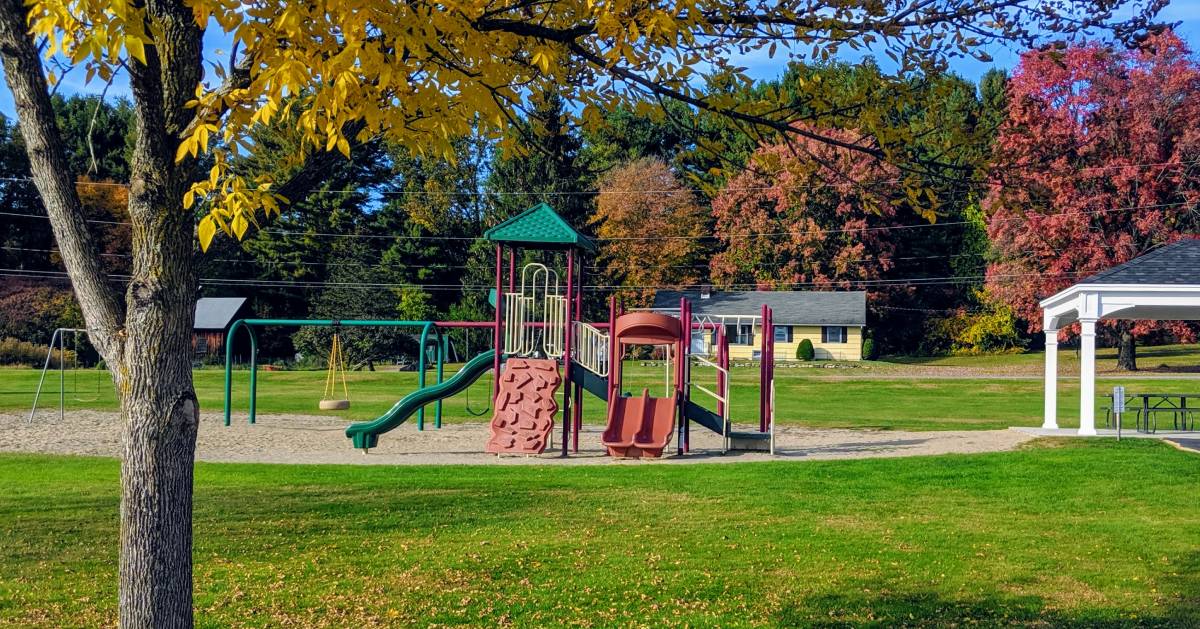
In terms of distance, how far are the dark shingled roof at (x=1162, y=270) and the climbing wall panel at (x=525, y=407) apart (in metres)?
9.51

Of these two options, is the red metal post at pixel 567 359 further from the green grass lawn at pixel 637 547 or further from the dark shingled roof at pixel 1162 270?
the dark shingled roof at pixel 1162 270

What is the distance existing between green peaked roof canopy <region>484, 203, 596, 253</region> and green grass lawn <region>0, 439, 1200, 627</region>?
15.5 ft

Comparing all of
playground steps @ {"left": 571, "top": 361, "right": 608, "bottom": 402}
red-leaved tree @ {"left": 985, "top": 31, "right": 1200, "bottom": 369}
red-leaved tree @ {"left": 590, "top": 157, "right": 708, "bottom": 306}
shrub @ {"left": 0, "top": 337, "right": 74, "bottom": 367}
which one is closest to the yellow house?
red-leaved tree @ {"left": 590, "top": 157, "right": 708, "bottom": 306}

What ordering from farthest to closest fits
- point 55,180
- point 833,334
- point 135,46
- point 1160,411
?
1. point 833,334
2. point 1160,411
3. point 55,180
4. point 135,46

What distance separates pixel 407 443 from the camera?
18234mm

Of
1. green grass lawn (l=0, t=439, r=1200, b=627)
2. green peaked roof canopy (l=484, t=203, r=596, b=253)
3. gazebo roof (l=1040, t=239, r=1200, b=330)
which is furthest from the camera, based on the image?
gazebo roof (l=1040, t=239, r=1200, b=330)

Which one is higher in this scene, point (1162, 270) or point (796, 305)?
point (796, 305)

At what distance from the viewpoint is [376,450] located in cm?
1681

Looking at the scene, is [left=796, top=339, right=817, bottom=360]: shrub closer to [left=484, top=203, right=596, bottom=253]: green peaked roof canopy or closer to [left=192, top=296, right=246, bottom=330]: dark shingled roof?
[left=192, top=296, right=246, bottom=330]: dark shingled roof

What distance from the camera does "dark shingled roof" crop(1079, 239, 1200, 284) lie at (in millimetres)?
18281

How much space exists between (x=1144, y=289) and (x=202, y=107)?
17.9 m

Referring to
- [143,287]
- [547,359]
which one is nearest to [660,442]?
[547,359]

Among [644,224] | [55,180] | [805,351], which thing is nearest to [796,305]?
[805,351]

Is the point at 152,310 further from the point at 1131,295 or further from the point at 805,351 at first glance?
the point at 805,351
